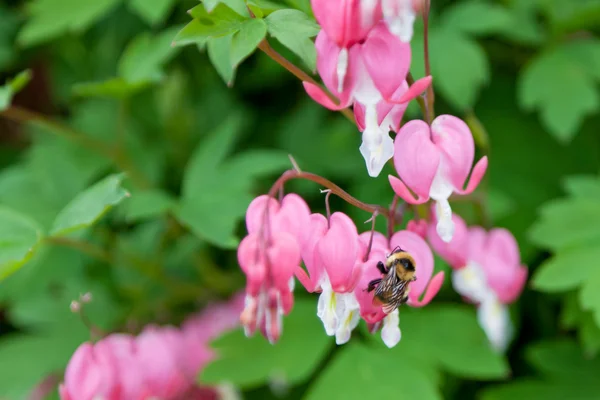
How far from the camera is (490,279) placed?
5.15ft

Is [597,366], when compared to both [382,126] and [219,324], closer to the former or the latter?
[219,324]

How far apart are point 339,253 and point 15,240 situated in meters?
0.68

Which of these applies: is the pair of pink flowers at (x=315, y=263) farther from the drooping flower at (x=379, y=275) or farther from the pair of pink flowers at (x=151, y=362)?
the pair of pink flowers at (x=151, y=362)

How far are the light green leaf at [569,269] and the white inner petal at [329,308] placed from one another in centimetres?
72

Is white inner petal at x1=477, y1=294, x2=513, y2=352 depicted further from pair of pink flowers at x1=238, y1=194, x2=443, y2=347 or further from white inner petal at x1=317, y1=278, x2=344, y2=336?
white inner petal at x1=317, y1=278, x2=344, y2=336

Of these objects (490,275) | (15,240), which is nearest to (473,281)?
(490,275)

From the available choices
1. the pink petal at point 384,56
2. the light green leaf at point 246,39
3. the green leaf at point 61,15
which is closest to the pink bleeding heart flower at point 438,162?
the pink petal at point 384,56

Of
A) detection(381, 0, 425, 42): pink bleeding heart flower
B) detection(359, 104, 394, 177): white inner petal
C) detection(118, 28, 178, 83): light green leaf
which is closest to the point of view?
detection(381, 0, 425, 42): pink bleeding heart flower

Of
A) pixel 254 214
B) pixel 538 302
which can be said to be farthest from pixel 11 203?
pixel 538 302

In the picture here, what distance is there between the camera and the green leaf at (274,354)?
162cm

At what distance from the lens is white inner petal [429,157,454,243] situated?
1.02 metres

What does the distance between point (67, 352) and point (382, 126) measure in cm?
127

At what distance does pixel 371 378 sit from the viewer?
1.53m

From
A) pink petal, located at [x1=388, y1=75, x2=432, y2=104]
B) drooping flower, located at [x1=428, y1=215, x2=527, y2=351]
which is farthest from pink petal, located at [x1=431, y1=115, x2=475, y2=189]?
drooping flower, located at [x1=428, y1=215, x2=527, y2=351]
